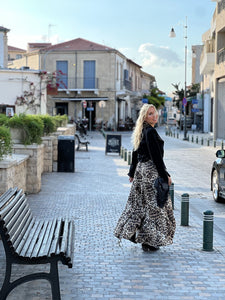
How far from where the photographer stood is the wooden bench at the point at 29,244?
15.4ft

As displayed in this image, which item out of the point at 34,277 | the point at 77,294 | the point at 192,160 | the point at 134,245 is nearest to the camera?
the point at 34,277

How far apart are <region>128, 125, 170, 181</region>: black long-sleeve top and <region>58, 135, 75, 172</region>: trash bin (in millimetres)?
9678

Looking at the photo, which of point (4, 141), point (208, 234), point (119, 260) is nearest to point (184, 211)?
point (208, 234)

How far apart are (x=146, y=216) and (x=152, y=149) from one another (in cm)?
84

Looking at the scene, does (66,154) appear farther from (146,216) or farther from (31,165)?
(146,216)

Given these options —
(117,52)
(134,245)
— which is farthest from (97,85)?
(134,245)

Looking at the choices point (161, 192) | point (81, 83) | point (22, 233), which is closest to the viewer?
point (22, 233)

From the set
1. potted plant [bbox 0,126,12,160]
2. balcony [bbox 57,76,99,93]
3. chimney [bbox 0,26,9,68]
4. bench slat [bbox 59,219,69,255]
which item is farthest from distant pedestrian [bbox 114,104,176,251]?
balcony [bbox 57,76,99,93]

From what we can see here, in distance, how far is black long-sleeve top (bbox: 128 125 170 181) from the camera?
21.8 feet

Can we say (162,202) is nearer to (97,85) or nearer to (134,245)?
(134,245)

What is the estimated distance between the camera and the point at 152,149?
6672 mm

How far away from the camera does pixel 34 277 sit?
4730 millimetres

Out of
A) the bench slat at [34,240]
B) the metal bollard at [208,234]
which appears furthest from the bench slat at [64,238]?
the metal bollard at [208,234]

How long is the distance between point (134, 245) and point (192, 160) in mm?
16401
